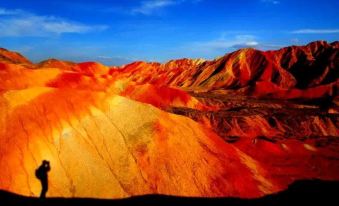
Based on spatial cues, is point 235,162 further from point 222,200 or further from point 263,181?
point 222,200

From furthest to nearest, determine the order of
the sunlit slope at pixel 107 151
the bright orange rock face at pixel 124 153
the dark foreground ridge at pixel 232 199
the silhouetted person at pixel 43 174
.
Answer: the bright orange rock face at pixel 124 153 < the sunlit slope at pixel 107 151 < the silhouetted person at pixel 43 174 < the dark foreground ridge at pixel 232 199

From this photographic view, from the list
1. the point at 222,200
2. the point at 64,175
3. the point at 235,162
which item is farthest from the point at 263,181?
the point at 64,175

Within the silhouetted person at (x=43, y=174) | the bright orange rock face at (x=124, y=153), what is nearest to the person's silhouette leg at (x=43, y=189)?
the silhouetted person at (x=43, y=174)

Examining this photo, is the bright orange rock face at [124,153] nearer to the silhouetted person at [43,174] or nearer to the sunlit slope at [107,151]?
the sunlit slope at [107,151]

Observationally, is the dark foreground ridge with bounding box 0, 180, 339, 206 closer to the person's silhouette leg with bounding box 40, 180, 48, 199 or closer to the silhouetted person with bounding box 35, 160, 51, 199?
the person's silhouette leg with bounding box 40, 180, 48, 199

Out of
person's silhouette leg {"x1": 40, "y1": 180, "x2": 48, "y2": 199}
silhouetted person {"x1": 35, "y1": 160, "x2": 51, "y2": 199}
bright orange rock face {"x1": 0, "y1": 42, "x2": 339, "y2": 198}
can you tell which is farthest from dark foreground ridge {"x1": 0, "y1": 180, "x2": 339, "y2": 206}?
silhouetted person {"x1": 35, "y1": 160, "x2": 51, "y2": 199}

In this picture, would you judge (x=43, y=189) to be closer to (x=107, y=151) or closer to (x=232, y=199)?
(x=107, y=151)
